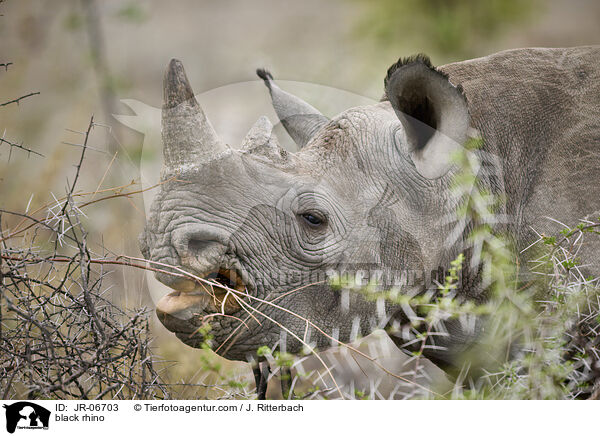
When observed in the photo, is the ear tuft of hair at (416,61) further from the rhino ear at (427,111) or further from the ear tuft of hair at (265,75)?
the ear tuft of hair at (265,75)

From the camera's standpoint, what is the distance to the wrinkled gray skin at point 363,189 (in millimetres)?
2270

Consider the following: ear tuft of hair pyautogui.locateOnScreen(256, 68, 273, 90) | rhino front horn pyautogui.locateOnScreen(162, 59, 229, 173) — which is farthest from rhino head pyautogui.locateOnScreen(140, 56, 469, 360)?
ear tuft of hair pyautogui.locateOnScreen(256, 68, 273, 90)

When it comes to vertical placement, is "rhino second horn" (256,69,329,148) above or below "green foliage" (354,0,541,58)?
below

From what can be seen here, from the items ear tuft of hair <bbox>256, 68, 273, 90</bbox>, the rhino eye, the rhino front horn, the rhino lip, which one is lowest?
the rhino lip

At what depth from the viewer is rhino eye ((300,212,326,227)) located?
2498 mm

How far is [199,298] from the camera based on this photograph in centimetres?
226

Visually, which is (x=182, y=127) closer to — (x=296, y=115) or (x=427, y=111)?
(x=427, y=111)

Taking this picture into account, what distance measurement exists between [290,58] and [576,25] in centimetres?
145

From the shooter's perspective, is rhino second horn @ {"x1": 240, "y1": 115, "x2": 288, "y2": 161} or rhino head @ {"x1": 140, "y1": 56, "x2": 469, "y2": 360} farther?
rhino second horn @ {"x1": 240, "y1": 115, "x2": 288, "y2": 161}

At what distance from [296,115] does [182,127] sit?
109cm
